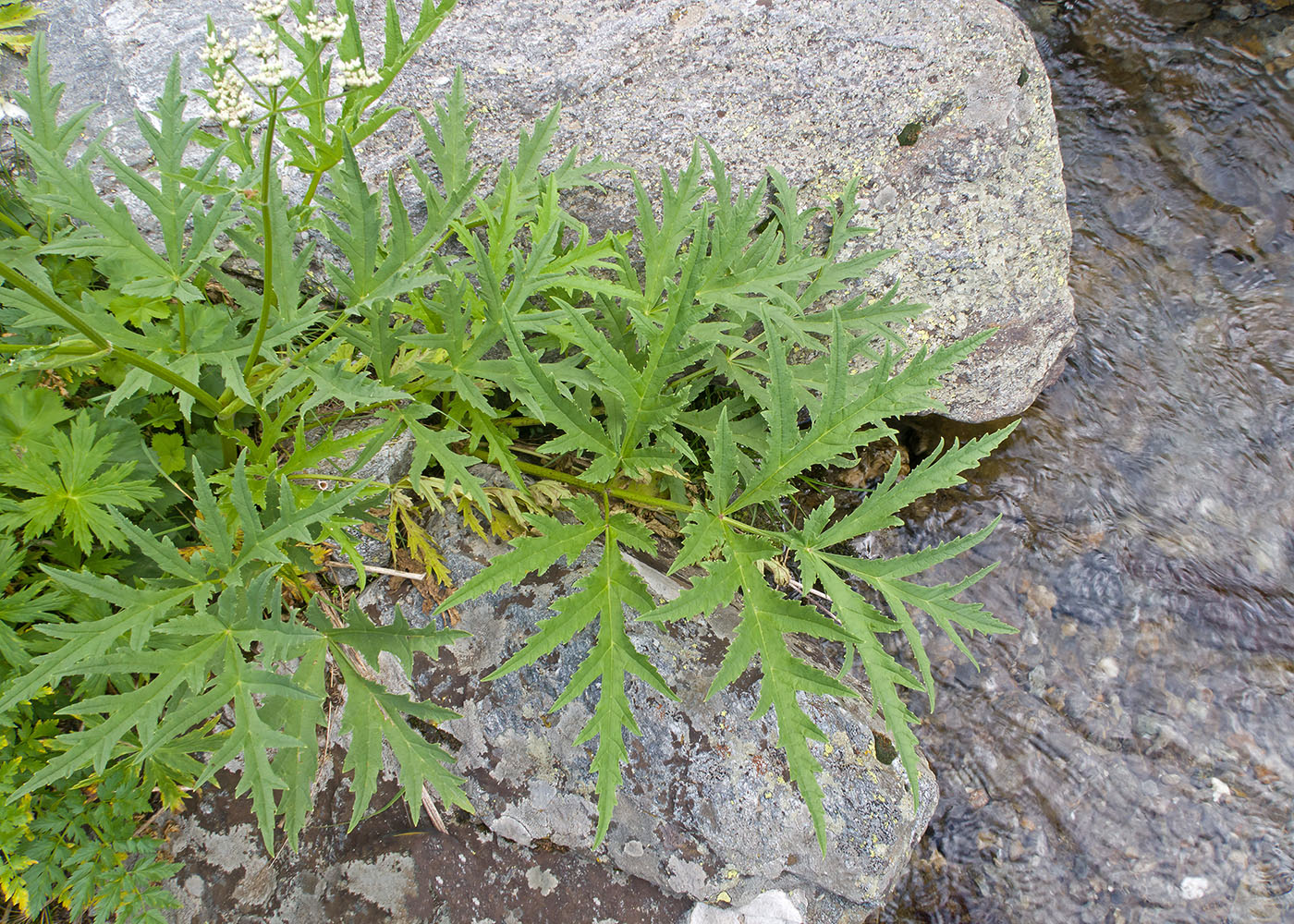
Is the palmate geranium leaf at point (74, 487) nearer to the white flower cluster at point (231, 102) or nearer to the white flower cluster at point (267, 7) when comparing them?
the white flower cluster at point (231, 102)

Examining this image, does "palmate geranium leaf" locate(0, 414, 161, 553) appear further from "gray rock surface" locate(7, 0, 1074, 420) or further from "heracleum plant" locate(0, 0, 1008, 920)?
"gray rock surface" locate(7, 0, 1074, 420)

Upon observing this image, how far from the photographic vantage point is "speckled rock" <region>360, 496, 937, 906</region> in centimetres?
264

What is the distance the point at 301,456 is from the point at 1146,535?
148 inches

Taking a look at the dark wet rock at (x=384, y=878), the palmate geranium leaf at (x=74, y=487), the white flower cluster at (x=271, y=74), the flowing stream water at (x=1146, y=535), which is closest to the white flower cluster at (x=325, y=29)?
the white flower cluster at (x=271, y=74)

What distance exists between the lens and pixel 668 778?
2.68 metres

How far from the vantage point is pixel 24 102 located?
7.25 feet

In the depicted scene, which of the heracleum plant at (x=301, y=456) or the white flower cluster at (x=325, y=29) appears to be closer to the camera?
the white flower cluster at (x=325, y=29)

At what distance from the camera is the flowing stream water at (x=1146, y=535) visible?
3.33 meters

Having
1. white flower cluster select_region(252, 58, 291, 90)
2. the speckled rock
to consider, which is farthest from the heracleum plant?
the speckled rock

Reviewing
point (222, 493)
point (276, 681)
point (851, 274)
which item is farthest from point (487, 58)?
point (276, 681)

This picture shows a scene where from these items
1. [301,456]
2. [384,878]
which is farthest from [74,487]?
[384,878]

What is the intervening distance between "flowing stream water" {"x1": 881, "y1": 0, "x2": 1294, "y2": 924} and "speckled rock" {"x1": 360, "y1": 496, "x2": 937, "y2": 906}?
887 mm

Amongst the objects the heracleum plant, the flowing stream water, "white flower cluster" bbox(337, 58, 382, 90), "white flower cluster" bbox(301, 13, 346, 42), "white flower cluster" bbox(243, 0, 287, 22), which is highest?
"white flower cluster" bbox(243, 0, 287, 22)

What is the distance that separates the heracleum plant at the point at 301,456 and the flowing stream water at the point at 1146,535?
1699 millimetres
